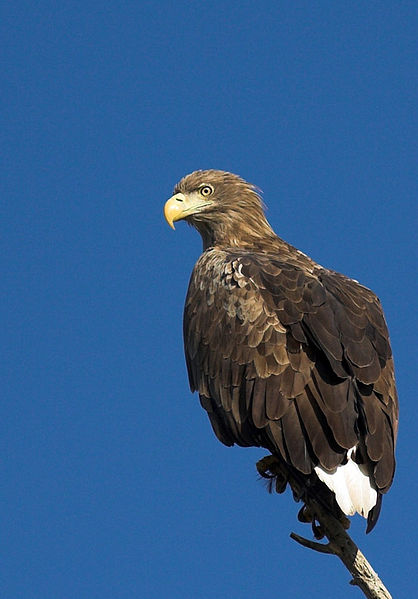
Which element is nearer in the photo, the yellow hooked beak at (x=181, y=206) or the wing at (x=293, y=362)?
the wing at (x=293, y=362)

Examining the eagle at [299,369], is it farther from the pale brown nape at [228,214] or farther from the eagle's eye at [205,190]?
the eagle's eye at [205,190]

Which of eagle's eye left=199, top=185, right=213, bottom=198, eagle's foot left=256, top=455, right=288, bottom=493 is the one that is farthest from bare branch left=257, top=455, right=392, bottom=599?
eagle's eye left=199, top=185, right=213, bottom=198

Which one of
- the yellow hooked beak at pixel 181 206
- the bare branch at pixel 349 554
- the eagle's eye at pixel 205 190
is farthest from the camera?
the eagle's eye at pixel 205 190

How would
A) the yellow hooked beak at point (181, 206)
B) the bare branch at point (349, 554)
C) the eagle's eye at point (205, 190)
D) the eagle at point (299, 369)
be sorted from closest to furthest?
1. the bare branch at point (349, 554)
2. the eagle at point (299, 369)
3. the yellow hooked beak at point (181, 206)
4. the eagle's eye at point (205, 190)

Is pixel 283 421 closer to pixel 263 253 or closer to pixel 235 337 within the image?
pixel 235 337

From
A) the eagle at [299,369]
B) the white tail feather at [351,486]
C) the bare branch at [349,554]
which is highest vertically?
the eagle at [299,369]

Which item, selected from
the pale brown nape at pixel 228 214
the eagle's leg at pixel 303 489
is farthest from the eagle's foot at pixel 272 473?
the pale brown nape at pixel 228 214

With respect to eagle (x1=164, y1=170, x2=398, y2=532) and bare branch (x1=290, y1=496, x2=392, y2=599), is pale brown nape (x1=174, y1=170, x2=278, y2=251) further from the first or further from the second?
bare branch (x1=290, y1=496, x2=392, y2=599)

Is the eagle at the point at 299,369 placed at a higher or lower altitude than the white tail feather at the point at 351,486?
higher
